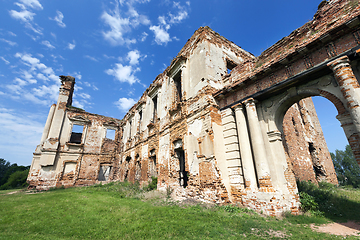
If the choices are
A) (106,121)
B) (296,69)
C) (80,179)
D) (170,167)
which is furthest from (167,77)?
(80,179)

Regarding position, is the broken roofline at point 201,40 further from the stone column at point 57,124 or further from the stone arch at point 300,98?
the stone column at point 57,124

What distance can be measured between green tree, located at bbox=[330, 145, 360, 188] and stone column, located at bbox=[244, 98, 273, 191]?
3340cm

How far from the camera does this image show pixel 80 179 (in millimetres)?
16766

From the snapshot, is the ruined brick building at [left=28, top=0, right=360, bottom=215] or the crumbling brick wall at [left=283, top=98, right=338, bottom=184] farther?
the crumbling brick wall at [left=283, top=98, right=338, bottom=184]

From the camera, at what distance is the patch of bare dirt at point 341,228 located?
3.79 metres

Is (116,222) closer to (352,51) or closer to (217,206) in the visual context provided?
(217,206)

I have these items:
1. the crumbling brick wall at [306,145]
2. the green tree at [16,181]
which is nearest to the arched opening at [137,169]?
the crumbling brick wall at [306,145]

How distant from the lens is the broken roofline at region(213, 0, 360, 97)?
4336 millimetres

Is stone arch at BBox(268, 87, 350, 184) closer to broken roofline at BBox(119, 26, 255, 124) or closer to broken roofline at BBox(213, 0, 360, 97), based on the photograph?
broken roofline at BBox(213, 0, 360, 97)

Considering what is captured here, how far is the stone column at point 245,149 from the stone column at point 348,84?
118 inches

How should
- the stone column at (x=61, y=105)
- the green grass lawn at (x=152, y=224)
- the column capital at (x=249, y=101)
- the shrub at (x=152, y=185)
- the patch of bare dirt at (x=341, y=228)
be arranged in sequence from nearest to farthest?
the green grass lawn at (x=152, y=224) → the patch of bare dirt at (x=341, y=228) → the column capital at (x=249, y=101) → the shrub at (x=152, y=185) → the stone column at (x=61, y=105)

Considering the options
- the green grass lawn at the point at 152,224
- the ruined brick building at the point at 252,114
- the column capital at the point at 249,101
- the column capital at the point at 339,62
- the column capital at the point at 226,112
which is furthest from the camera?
the column capital at the point at 226,112

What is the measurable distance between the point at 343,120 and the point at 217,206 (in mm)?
4586

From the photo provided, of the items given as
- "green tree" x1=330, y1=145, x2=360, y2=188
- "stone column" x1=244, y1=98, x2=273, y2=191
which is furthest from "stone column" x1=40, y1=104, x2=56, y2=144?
"green tree" x1=330, y1=145, x2=360, y2=188
